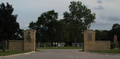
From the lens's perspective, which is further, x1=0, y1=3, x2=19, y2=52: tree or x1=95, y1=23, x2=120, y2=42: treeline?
x1=95, y1=23, x2=120, y2=42: treeline

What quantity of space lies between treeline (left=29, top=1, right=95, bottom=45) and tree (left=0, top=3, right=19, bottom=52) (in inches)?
1315

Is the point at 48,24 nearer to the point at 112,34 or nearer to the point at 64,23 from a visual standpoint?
the point at 64,23

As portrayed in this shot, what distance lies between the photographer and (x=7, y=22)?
76.3 ft

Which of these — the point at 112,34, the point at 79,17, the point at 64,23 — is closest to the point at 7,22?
the point at 79,17

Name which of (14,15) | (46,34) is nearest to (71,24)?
(46,34)

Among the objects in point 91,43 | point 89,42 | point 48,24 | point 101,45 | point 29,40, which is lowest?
point 101,45

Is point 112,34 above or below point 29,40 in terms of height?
above

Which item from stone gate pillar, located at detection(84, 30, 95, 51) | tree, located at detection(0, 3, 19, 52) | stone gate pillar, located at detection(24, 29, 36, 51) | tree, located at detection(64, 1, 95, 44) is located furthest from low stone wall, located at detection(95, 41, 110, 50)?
tree, located at detection(64, 1, 95, 44)

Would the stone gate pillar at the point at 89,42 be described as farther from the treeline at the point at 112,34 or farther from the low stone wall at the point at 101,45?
the treeline at the point at 112,34

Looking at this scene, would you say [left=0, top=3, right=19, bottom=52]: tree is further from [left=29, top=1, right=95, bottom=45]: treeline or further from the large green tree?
the large green tree

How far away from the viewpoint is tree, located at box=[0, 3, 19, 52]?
76.0 ft

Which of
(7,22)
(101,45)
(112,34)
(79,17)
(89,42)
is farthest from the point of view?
(112,34)

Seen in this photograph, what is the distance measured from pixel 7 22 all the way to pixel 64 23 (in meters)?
42.9

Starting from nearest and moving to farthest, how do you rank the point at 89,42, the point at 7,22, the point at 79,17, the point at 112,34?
1. the point at 7,22
2. the point at 89,42
3. the point at 79,17
4. the point at 112,34
